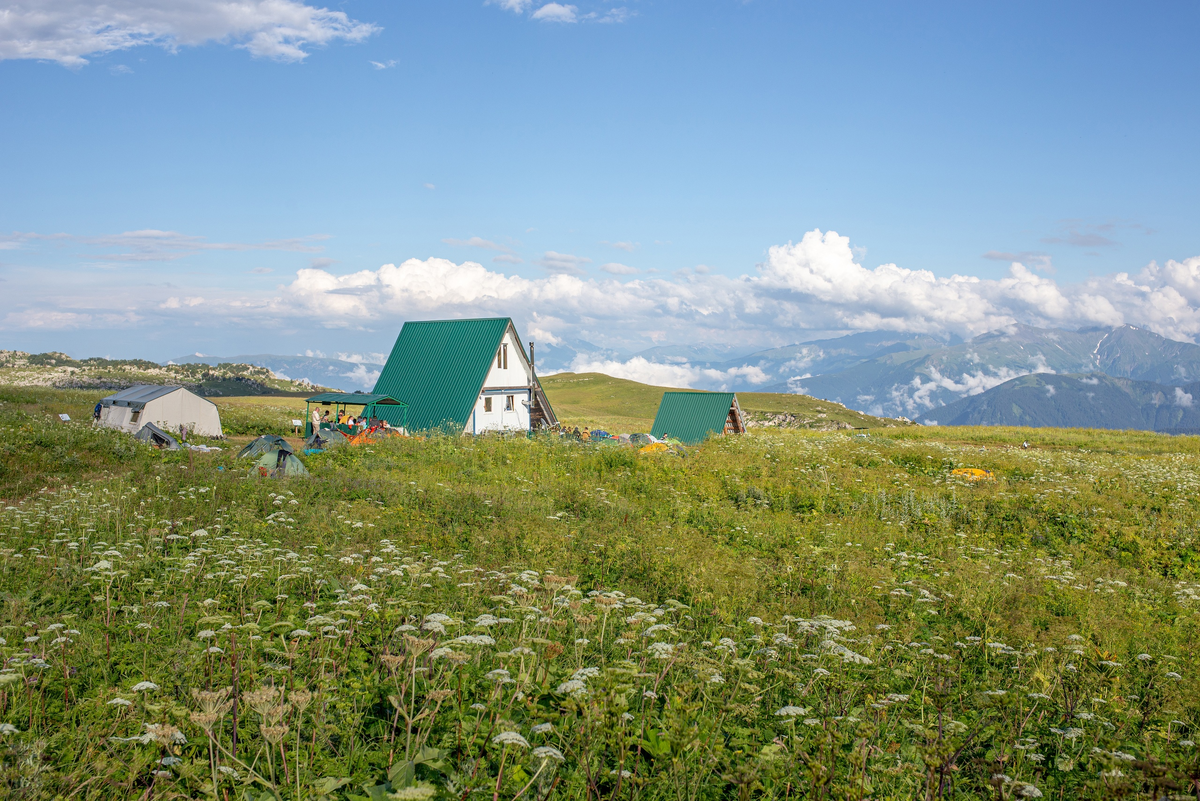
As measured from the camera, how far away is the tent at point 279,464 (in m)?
16.9

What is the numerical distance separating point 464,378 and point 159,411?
13224 millimetres

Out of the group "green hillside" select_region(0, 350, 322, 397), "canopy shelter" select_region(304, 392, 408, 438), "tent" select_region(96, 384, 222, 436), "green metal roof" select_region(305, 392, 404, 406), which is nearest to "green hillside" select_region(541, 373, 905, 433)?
"green hillside" select_region(0, 350, 322, 397)

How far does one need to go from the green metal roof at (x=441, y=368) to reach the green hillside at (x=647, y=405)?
46.4 m

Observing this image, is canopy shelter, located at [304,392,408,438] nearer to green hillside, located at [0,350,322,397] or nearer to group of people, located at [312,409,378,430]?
group of people, located at [312,409,378,430]

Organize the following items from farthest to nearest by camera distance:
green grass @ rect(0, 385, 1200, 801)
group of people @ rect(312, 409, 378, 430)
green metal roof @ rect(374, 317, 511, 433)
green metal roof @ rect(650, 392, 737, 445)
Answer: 1. green metal roof @ rect(650, 392, 737, 445)
2. green metal roof @ rect(374, 317, 511, 433)
3. group of people @ rect(312, 409, 378, 430)
4. green grass @ rect(0, 385, 1200, 801)

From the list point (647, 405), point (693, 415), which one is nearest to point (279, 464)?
point (693, 415)

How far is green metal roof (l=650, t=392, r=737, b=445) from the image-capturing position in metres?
34.5

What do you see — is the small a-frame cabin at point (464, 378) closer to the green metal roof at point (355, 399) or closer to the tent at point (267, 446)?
the green metal roof at point (355, 399)

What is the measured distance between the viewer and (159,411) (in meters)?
28.4

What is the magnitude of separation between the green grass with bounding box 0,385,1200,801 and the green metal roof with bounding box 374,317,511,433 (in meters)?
14.5

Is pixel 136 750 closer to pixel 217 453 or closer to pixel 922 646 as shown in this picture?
pixel 922 646

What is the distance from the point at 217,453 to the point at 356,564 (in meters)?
15.3

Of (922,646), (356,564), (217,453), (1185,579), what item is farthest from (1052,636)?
(217,453)

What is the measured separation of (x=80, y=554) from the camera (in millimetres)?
9031
